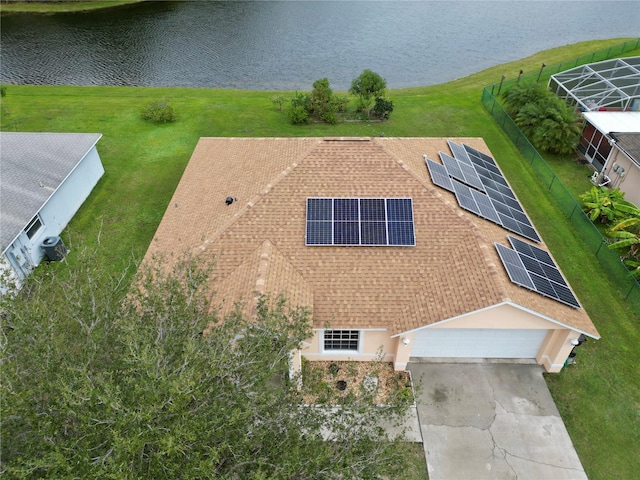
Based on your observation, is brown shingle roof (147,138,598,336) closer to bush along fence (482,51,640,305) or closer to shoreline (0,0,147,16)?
bush along fence (482,51,640,305)

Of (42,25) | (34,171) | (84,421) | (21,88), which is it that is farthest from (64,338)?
(42,25)

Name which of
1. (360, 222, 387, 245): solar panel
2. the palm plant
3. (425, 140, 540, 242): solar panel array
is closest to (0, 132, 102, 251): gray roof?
(360, 222, 387, 245): solar panel

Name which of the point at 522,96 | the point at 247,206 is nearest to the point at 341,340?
the point at 247,206

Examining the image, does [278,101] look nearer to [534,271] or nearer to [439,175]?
[439,175]

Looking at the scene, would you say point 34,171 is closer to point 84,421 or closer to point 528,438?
point 84,421

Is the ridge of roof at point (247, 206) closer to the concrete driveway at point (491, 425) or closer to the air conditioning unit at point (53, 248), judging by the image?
the concrete driveway at point (491, 425)
